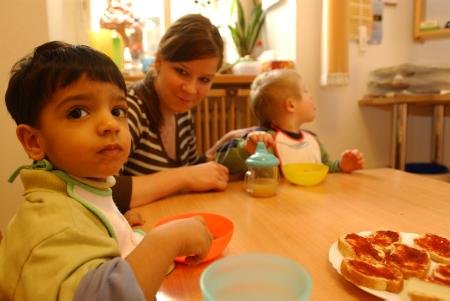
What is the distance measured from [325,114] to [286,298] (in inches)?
77.0

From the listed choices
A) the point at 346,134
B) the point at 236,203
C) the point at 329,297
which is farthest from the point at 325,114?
the point at 329,297

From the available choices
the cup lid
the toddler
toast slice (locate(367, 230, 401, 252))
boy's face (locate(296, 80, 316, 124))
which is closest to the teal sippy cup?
the cup lid

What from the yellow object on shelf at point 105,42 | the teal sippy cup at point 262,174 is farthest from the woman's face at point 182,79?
the yellow object on shelf at point 105,42

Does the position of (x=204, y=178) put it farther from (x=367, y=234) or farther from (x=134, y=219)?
(x=367, y=234)

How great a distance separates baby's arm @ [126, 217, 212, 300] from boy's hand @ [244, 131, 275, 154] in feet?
1.98

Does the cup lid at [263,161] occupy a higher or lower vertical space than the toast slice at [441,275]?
higher

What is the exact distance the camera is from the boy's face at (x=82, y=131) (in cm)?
49

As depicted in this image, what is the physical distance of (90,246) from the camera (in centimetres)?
42

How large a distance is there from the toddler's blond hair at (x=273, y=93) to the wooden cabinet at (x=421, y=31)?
1.30 meters

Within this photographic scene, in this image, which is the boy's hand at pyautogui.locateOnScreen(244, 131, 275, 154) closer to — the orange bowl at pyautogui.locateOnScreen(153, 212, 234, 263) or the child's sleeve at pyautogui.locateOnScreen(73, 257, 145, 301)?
the orange bowl at pyautogui.locateOnScreen(153, 212, 234, 263)

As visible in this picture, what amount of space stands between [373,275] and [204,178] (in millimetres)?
599

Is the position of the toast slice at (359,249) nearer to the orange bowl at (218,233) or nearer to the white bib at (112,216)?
the orange bowl at (218,233)

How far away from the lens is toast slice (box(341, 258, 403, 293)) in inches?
19.0

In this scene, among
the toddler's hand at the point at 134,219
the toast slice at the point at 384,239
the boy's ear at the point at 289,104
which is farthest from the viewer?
the boy's ear at the point at 289,104
